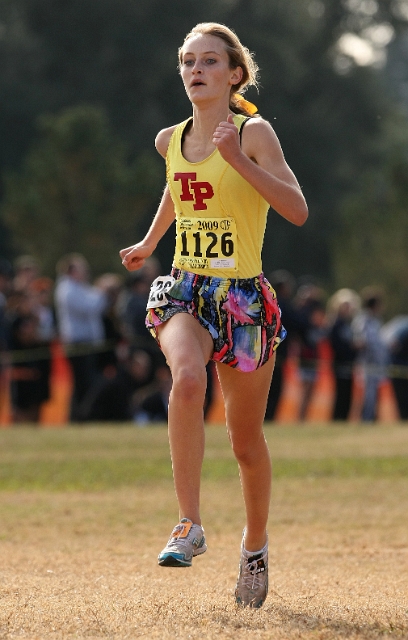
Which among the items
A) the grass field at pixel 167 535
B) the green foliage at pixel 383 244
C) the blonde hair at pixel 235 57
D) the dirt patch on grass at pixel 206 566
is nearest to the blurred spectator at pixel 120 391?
the grass field at pixel 167 535

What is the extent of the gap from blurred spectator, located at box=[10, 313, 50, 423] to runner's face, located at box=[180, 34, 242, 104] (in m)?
10.8

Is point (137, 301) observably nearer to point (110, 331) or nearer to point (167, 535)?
point (110, 331)

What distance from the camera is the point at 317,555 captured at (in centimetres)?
694

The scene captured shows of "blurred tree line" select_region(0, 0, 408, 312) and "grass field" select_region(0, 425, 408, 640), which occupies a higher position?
"blurred tree line" select_region(0, 0, 408, 312)

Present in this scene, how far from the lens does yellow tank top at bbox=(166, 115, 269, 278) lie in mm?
4926

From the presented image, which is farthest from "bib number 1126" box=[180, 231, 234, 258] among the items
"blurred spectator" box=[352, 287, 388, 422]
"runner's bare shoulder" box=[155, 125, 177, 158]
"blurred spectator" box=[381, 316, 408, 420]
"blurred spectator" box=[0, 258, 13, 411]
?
"blurred spectator" box=[381, 316, 408, 420]

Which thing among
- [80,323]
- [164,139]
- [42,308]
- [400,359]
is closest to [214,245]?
[164,139]

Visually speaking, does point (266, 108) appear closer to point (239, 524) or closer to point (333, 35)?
point (333, 35)

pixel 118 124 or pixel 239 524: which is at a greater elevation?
pixel 118 124

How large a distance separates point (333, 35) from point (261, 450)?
43896 mm

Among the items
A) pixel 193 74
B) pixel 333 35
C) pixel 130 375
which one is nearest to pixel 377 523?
pixel 193 74

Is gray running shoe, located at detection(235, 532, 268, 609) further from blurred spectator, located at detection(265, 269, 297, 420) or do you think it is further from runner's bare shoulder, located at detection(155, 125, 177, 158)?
blurred spectator, located at detection(265, 269, 297, 420)

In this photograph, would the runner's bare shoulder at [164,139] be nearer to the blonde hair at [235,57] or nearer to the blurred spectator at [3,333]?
the blonde hair at [235,57]

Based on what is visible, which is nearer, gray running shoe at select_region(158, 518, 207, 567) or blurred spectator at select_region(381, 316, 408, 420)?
gray running shoe at select_region(158, 518, 207, 567)
